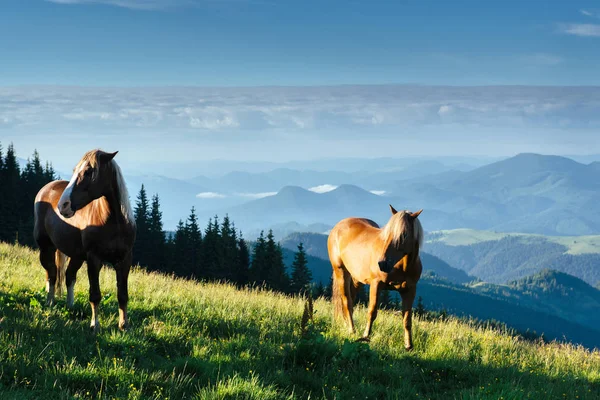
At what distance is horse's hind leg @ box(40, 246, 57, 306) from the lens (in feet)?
32.3

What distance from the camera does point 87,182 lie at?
26.9 ft

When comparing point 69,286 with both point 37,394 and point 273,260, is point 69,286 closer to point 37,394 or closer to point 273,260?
point 37,394

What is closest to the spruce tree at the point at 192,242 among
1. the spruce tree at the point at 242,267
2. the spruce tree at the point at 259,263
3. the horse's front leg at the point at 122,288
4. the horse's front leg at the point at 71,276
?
the spruce tree at the point at 242,267

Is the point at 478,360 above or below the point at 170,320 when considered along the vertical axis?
below

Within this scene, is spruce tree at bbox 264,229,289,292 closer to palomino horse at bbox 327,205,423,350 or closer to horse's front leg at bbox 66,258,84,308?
palomino horse at bbox 327,205,423,350

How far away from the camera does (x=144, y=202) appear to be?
84.3m

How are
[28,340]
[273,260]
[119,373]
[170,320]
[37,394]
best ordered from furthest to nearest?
[273,260] → [170,320] → [28,340] → [119,373] → [37,394]

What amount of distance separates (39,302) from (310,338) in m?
5.14

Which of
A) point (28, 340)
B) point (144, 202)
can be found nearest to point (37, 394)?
point (28, 340)

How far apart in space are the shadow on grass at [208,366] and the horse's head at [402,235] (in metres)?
1.79

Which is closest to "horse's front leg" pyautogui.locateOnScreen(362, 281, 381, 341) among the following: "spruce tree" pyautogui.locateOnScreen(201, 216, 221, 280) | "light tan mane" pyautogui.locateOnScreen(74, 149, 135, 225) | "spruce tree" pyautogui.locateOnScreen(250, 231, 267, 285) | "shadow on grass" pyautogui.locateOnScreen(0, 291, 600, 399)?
"shadow on grass" pyautogui.locateOnScreen(0, 291, 600, 399)

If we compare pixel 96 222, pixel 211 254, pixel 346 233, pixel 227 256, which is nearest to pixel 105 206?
pixel 96 222

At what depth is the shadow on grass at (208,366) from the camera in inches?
256

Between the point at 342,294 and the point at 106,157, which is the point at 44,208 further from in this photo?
the point at 342,294
